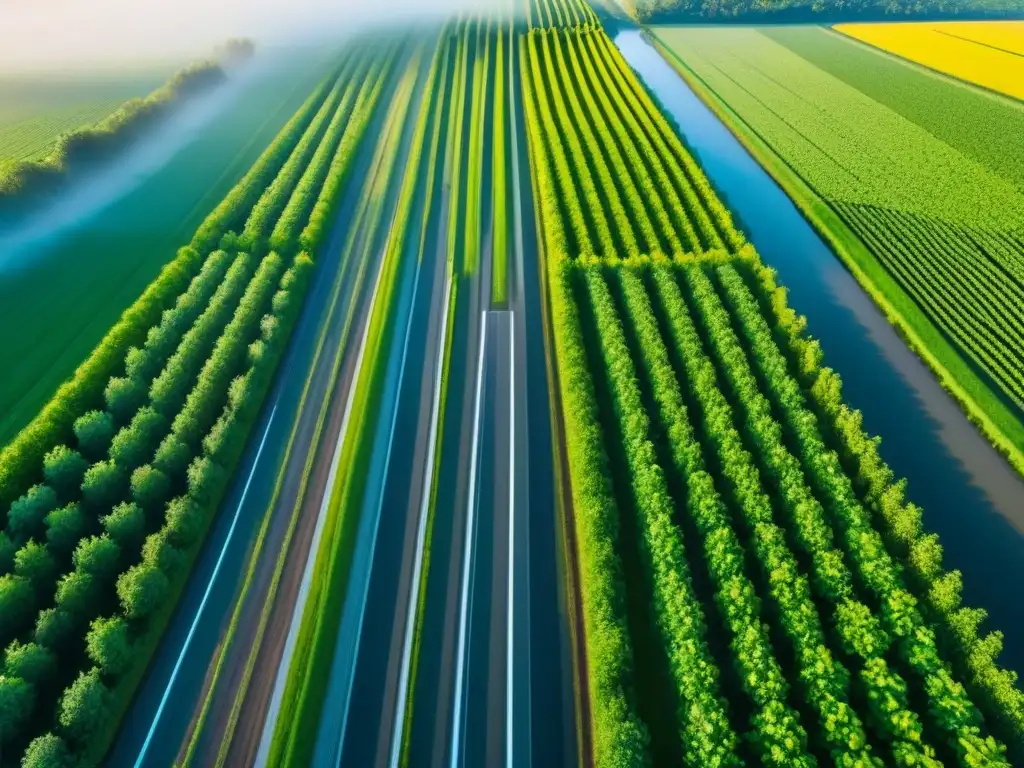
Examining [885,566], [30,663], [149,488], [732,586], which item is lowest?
[30,663]

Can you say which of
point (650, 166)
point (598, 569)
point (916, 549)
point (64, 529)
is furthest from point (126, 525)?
point (650, 166)

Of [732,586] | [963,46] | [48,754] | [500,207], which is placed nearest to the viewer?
[48,754]

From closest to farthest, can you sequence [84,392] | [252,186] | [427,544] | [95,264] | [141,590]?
1. [141,590]
2. [427,544]
3. [84,392]
4. [95,264]
5. [252,186]

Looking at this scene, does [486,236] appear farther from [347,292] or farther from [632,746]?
[632,746]

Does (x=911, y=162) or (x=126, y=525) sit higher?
(x=911, y=162)

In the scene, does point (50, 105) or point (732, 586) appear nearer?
point (732, 586)

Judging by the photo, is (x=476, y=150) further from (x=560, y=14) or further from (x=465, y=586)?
(x=560, y=14)

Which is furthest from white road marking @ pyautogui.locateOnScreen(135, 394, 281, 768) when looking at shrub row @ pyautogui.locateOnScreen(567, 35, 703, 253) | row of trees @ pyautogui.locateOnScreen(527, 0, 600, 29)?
row of trees @ pyautogui.locateOnScreen(527, 0, 600, 29)
